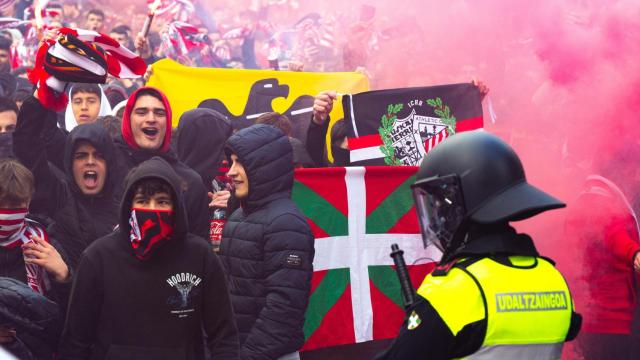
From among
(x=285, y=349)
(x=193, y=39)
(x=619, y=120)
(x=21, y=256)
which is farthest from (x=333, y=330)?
(x=193, y=39)

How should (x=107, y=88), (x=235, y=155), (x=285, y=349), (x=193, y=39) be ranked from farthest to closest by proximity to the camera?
1. (x=193, y=39)
2. (x=107, y=88)
3. (x=235, y=155)
4. (x=285, y=349)

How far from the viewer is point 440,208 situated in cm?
246

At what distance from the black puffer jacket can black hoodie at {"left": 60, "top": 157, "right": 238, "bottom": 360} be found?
374mm

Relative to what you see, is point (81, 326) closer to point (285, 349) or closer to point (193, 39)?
point (285, 349)

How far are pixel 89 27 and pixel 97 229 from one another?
6.50 metres

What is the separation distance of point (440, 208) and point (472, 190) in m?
0.11

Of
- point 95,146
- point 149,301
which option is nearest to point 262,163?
point 149,301

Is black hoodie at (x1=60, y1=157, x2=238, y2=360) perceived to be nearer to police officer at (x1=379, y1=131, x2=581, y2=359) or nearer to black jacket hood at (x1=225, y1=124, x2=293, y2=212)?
black jacket hood at (x1=225, y1=124, x2=293, y2=212)

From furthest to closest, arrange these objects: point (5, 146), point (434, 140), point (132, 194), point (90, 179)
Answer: point (434, 140)
point (5, 146)
point (90, 179)
point (132, 194)

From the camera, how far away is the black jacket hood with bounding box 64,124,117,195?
486cm

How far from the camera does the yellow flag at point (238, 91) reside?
6.90 metres

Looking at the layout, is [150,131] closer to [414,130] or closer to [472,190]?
[414,130]

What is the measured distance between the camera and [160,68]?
272 inches

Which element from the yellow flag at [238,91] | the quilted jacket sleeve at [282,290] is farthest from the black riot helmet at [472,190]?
the yellow flag at [238,91]
